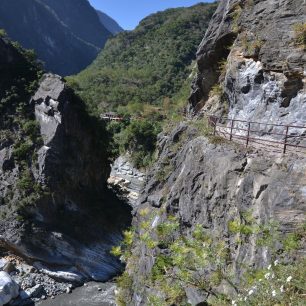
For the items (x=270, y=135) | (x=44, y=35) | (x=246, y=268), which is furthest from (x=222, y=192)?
(x=44, y=35)

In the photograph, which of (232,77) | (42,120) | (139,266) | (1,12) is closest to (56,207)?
(42,120)

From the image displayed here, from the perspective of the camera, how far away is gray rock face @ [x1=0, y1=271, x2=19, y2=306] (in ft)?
72.7

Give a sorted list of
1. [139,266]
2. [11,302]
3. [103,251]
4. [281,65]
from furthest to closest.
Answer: [103,251], [11,302], [139,266], [281,65]

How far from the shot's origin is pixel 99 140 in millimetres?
33031

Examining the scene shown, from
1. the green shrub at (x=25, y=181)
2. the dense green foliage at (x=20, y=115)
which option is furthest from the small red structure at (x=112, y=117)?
the green shrub at (x=25, y=181)

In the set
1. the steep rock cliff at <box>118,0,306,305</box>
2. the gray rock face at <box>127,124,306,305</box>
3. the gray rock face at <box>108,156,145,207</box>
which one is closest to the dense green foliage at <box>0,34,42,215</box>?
the steep rock cliff at <box>118,0,306,305</box>

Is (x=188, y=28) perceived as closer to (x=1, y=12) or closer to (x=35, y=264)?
(x=1, y=12)

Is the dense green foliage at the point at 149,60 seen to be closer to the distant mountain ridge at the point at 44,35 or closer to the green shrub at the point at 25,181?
the distant mountain ridge at the point at 44,35

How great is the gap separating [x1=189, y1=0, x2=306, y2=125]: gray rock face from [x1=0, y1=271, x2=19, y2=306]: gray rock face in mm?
13397

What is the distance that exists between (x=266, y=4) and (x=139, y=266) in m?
10.9

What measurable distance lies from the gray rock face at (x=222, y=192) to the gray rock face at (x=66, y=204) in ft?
32.5

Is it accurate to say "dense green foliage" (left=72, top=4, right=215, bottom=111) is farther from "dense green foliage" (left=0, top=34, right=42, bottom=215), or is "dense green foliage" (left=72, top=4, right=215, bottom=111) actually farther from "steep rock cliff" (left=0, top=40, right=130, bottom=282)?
"steep rock cliff" (left=0, top=40, right=130, bottom=282)

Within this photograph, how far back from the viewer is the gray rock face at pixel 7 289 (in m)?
22.2

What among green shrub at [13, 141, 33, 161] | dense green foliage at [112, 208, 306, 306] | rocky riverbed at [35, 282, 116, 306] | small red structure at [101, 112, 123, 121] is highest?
small red structure at [101, 112, 123, 121]
